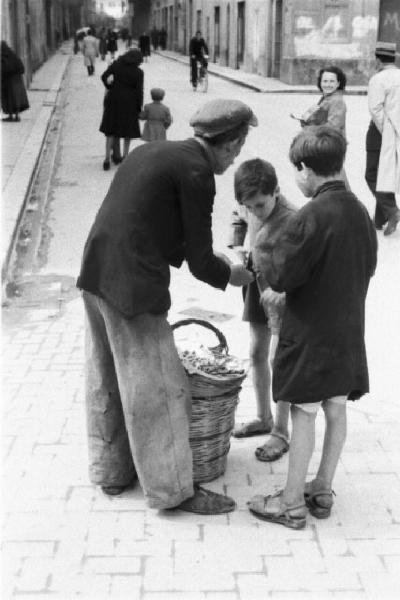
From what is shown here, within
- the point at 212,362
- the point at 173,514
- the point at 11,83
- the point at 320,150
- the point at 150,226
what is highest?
the point at 320,150

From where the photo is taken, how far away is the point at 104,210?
3.60 meters

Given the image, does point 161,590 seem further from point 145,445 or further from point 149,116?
point 149,116

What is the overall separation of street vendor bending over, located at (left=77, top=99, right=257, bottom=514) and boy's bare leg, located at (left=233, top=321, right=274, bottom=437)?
693 mm

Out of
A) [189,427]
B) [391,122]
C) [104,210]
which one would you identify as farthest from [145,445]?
[391,122]

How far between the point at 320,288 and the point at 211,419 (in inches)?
36.2

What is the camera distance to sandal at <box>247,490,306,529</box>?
12.2 ft

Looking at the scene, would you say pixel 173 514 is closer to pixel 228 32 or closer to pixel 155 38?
pixel 228 32

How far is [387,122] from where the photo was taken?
855 cm

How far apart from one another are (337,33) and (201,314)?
22.1m

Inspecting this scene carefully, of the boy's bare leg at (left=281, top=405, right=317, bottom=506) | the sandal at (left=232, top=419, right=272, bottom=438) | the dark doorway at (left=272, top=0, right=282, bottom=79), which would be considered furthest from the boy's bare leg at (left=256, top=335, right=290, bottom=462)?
the dark doorway at (left=272, top=0, right=282, bottom=79)

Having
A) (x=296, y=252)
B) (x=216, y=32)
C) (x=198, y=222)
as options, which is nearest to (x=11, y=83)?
(x=198, y=222)

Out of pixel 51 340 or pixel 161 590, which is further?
pixel 51 340

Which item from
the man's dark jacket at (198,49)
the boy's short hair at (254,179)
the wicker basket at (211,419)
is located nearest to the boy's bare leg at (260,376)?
the wicker basket at (211,419)

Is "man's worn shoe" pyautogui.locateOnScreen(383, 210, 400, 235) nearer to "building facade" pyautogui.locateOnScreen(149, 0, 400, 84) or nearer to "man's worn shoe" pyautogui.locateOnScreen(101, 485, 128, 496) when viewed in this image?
"man's worn shoe" pyautogui.locateOnScreen(101, 485, 128, 496)
